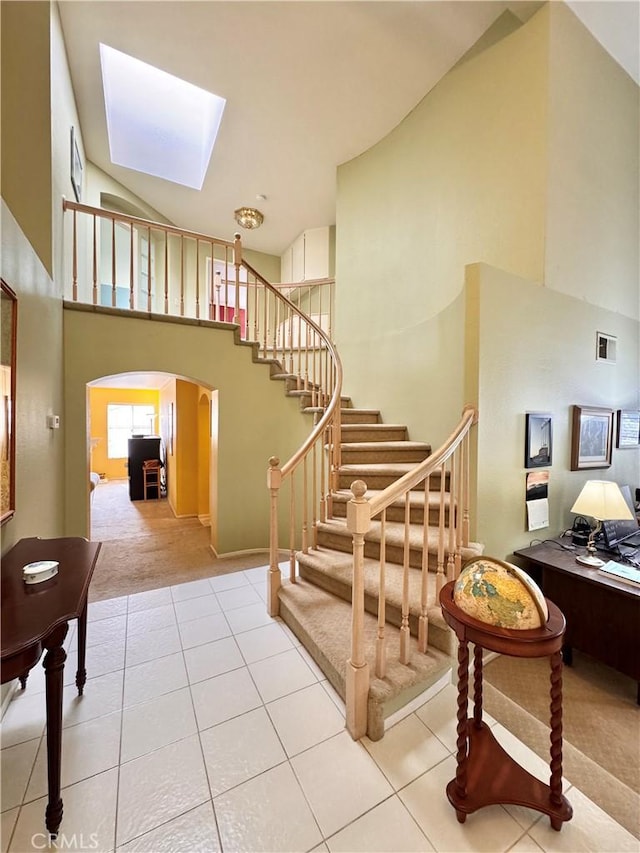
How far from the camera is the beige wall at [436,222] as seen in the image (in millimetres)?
2709

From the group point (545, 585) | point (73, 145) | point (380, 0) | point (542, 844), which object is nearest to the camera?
point (542, 844)

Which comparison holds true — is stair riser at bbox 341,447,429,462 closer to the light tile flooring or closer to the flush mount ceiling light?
the light tile flooring

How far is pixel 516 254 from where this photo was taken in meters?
2.76

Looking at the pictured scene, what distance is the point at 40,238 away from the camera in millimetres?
2223

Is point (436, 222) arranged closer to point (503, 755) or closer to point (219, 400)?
point (219, 400)

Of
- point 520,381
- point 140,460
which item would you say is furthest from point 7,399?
point 140,460

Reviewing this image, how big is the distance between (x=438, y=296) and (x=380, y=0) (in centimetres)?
236

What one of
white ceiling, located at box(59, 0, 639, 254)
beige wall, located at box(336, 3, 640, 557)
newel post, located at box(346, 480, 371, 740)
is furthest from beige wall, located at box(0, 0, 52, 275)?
beige wall, located at box(336, 3, 640, 557)

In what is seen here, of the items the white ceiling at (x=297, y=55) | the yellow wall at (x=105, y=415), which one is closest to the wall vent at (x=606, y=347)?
the white ceiling at (x=297, y=55)

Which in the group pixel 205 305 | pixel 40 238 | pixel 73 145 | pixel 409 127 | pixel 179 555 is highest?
Result: pixel 409 127

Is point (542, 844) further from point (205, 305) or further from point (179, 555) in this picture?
point (205, 305)

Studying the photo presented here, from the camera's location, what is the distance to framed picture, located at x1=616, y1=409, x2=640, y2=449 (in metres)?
3.16

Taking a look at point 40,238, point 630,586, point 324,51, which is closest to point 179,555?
point 40,238

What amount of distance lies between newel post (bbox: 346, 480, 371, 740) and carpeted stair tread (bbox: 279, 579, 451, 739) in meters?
0.06
